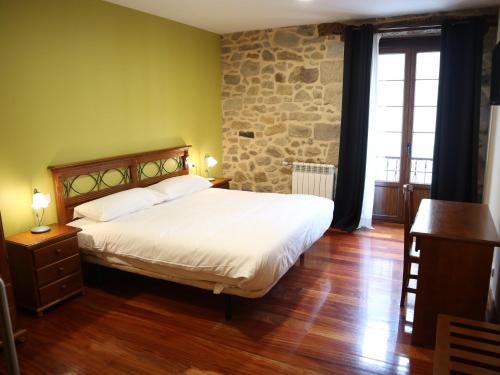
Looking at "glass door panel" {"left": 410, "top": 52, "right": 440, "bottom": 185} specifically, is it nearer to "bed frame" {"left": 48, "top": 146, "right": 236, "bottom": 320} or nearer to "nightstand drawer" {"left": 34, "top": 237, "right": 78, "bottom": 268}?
"bed frame" {"left": 48, "top": 146, "right": 236, "bottom": 320}

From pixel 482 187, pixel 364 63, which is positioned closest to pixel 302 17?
pixel 364 63

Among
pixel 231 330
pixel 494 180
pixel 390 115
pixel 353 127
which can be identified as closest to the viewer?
pixel 231 330

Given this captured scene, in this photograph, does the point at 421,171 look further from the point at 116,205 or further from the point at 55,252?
the point at 55,252

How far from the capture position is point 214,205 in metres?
3.91

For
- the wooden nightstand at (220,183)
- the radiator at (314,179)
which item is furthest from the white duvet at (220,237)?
the radiator at (314,179)

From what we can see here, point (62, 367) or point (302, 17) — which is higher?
point (302, 17)

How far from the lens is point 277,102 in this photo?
17.4 feet

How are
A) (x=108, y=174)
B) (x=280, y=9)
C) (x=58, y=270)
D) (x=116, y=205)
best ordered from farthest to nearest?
(x=280, y=9)
(x=108, y=174)
(x=116, y=205)
(x=58, y=270)

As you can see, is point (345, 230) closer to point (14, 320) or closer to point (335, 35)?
point (335, 35)

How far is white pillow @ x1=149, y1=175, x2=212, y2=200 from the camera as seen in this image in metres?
4.18

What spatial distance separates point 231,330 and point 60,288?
4.54ft

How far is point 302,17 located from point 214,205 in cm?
244

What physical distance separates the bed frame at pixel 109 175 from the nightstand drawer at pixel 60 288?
0.56 metres

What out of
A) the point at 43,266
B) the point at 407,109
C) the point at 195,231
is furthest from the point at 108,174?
the point at 407,109
